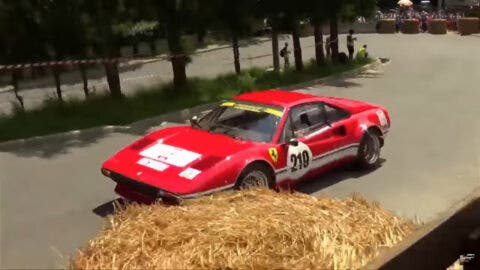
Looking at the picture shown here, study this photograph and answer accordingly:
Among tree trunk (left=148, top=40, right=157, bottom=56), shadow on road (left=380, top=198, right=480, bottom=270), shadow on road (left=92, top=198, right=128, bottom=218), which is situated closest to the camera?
shadow on road (left=380, top=198, right=480, bottom=270)

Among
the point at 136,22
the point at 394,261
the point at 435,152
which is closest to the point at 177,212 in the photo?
the point at 394,261

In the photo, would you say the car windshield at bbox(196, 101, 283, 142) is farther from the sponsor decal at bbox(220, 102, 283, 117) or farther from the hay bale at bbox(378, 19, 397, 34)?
the hay bale at bbox(378, 19, 397, 34)

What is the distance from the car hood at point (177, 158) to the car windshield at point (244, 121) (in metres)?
0.22

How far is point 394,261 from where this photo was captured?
271 centimetres

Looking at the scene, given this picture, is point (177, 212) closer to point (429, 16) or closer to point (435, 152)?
point (435, 152)

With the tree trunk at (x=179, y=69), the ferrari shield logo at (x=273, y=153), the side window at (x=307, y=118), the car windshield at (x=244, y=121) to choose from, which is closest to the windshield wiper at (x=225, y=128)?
the car windshield at (x=244, y=121)

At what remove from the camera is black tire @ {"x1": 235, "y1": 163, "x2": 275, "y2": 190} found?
323 inches

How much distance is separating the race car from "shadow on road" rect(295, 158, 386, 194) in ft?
0.64

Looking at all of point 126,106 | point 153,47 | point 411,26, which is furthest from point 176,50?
point 411,26

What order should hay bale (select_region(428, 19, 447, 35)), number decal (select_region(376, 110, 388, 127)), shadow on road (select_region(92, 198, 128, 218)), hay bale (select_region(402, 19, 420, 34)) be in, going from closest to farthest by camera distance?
shadow on road (select_region(92, 198, 128, 218)) < number decal (select_region(376, 110, 388, 127)) < hay bale (select_region(428, 19, 447, 35)) < hay bale (select_region(402, 19, 420, 34))

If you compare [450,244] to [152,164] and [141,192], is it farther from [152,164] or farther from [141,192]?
[152,164]

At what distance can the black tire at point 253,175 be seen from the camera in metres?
8.21

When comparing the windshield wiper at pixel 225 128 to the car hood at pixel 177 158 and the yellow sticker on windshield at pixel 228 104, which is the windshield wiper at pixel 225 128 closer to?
the car hood at pixel 177 158

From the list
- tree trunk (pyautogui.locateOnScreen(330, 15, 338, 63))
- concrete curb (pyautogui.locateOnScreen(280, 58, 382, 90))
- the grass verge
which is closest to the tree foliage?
the grass verge
